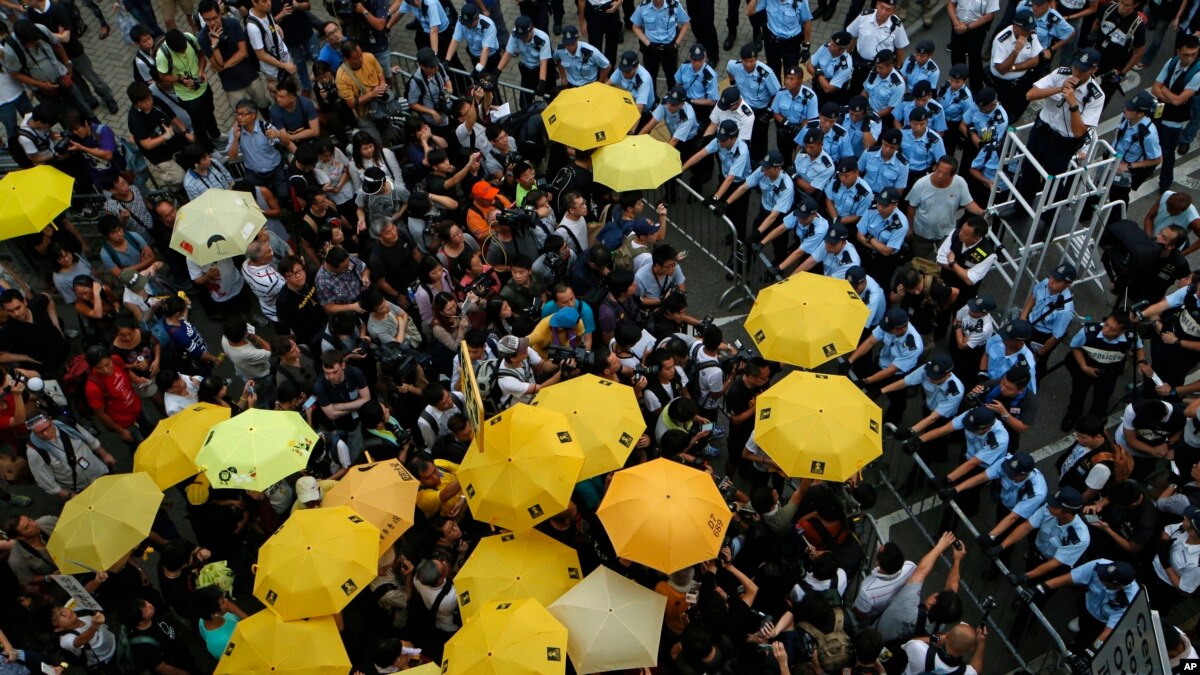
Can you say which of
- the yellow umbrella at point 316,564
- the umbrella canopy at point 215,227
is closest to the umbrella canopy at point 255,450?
the yellow umbrella at point 316,564

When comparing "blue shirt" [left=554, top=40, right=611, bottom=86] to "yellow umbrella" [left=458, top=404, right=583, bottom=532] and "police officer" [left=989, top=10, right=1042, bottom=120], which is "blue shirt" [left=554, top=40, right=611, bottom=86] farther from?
"yellow umbrella" [left=458, top=404, right=583, bottom=532]

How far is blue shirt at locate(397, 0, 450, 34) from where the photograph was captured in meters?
13.5

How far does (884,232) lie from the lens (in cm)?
A: 1078

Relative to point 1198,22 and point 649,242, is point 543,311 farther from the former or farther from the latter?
point 1198,22

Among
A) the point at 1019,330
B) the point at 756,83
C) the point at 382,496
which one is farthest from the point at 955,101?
the point at 382,496

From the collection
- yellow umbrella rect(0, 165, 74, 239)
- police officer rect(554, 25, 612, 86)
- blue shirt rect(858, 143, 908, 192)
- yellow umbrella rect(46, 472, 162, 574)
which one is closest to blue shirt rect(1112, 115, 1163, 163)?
blue shirt rect(858, 143, 908, 192)

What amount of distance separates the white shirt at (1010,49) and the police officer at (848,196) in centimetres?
300

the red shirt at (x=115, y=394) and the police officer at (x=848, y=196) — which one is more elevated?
the police officer at (x=848, y=196)

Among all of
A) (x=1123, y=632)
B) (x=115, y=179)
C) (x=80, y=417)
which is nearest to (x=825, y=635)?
(x=1123, y=632)

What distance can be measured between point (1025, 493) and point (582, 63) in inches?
296

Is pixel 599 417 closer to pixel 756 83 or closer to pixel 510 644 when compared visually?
pixel 510 644

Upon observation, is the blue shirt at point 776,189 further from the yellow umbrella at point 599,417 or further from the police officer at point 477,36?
the police officer at point 477,36

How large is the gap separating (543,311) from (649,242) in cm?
145

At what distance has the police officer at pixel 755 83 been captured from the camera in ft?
41.0
